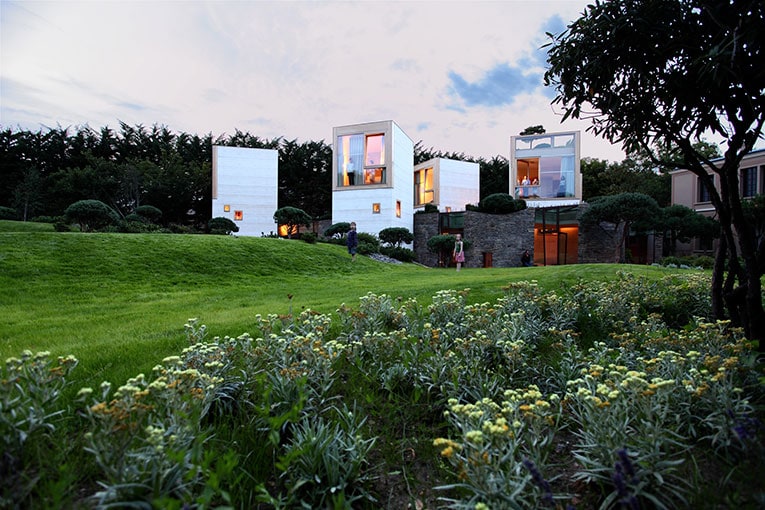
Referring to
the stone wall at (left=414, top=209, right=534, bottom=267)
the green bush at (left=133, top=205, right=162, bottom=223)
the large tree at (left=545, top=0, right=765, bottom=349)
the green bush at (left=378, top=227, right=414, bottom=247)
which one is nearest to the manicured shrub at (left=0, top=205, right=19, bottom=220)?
the green bush at (left=133, top=205, right=162, bottom=223)

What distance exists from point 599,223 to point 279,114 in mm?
34690

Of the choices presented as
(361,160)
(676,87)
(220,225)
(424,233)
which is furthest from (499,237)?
(676,87)

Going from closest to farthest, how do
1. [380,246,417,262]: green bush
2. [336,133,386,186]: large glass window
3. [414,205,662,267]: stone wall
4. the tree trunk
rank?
the tree trunk → [380,246,417,262]: green bush → [414,205,662,267]: stone wall → [336,133,386,186]: large glass window

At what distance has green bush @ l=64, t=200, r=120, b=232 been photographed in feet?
55.2

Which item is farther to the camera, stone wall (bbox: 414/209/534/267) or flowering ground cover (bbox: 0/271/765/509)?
stone wall (bbox: 414/209/534/267)

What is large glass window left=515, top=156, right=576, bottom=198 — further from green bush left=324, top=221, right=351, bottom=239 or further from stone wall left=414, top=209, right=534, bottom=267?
green bush left=324, top=221, right=351, bottom=239

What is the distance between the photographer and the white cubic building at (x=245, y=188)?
29156 mm

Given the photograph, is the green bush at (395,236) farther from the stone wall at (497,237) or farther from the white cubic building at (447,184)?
the white cubic building at (447,184)

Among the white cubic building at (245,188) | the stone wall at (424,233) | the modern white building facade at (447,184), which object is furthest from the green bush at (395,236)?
the white cubic building at (245,188)

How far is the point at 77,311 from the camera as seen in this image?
20.4 ft

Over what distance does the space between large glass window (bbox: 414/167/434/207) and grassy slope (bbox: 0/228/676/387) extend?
18.8 metres

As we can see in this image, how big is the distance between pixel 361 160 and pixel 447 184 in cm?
894

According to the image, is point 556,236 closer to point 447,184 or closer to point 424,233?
point 424,233

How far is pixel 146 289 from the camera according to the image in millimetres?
8703
